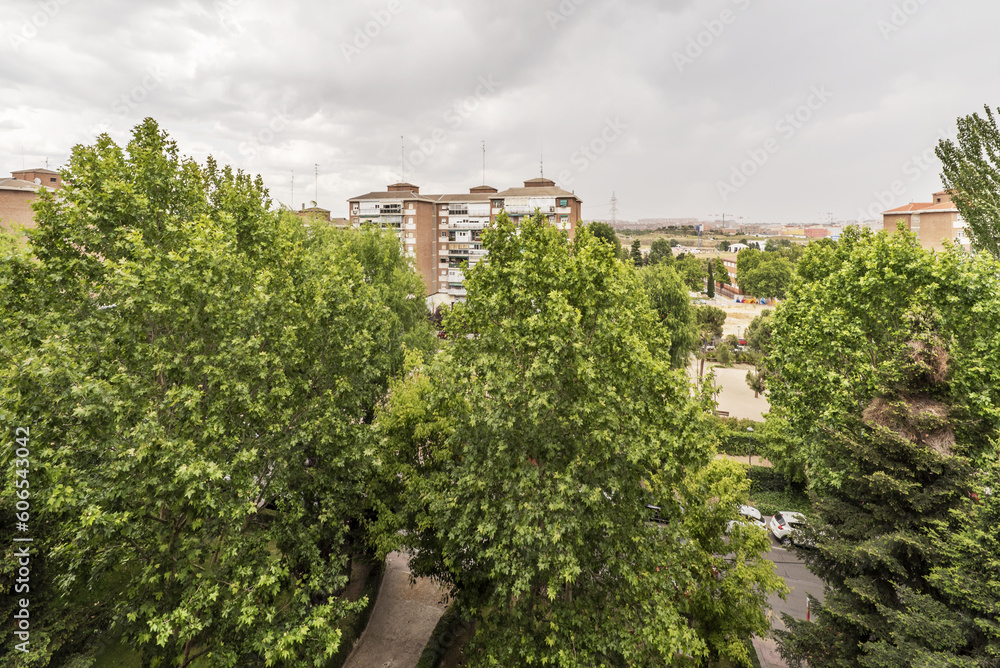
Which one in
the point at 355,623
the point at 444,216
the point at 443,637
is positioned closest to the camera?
the point at 443,637

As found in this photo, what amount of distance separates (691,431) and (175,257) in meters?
10.4

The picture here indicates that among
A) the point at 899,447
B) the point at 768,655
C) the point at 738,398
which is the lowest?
the point at 768,655

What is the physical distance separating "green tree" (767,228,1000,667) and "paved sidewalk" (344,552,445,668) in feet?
32.4

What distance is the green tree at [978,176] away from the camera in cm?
1445

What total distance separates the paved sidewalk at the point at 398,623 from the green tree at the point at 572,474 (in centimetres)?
440

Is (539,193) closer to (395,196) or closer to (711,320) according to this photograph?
(395,196)

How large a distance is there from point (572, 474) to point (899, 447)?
671 centimetres

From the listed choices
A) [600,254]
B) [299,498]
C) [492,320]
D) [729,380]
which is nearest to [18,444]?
[299,498]

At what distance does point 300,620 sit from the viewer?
8.56 metres

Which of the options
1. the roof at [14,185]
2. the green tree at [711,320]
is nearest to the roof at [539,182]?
the green tree at [711,320]

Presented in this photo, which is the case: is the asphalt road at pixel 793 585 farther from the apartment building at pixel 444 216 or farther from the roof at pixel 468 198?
the roof at pixel 468 198

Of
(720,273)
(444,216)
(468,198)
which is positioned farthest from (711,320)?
(720,273)

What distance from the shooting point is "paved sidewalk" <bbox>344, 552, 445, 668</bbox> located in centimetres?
1335

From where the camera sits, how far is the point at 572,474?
8.86 m
